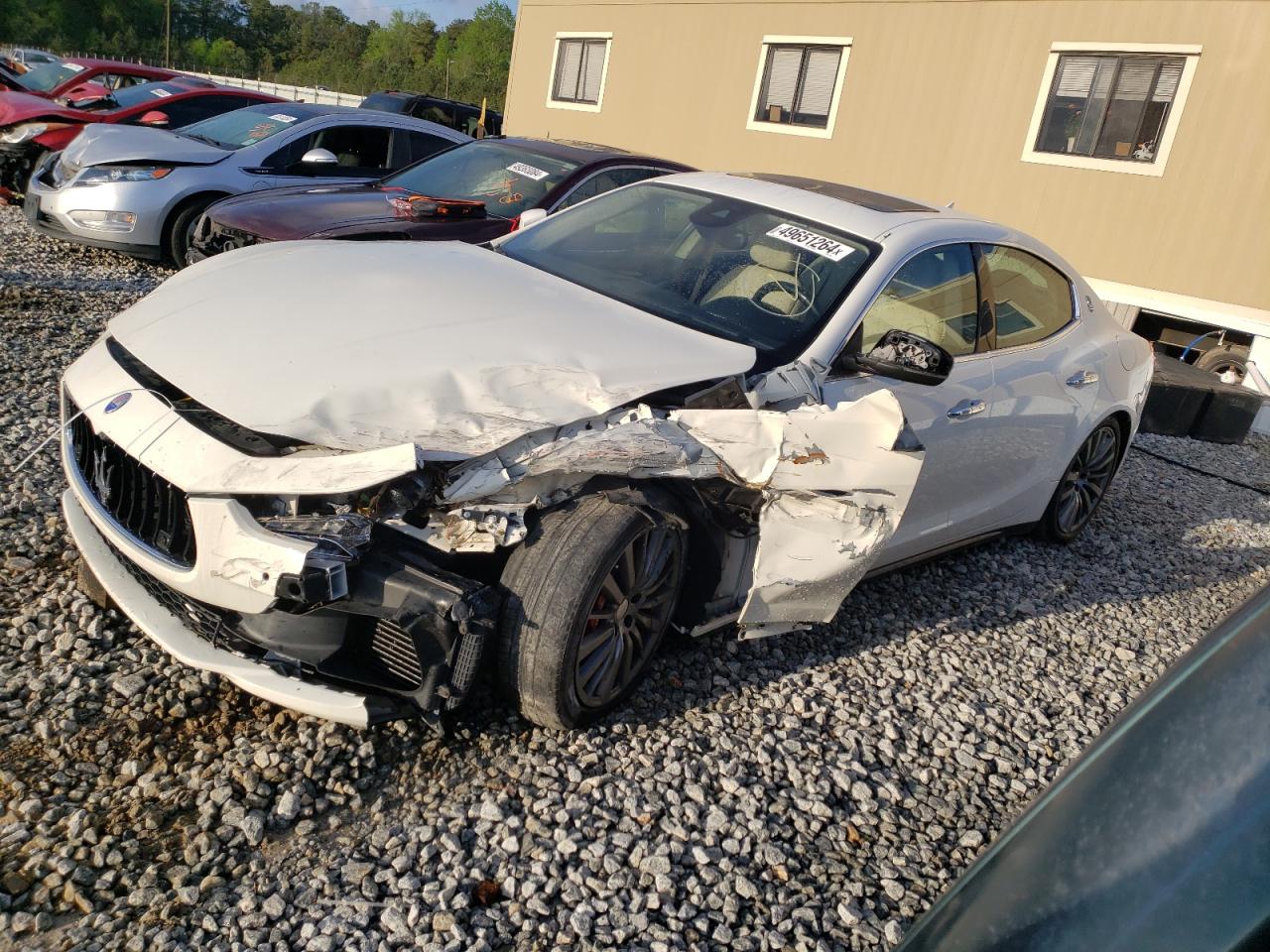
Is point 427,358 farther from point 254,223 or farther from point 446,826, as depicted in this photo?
point 254,223

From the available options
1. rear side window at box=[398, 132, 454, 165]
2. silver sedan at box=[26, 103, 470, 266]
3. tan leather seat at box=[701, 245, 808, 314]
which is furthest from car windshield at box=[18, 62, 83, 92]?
tan leather seat at box=[701, 245, 808, 314]

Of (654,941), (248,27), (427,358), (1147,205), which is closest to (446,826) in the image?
(654,941)

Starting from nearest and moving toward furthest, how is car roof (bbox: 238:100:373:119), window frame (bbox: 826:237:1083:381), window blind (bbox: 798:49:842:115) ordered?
window frame (bbox: 826:237:1083:381) → car roof (bbox: 238:100:373:119) → window blind (bbox: 798:49:842:115)

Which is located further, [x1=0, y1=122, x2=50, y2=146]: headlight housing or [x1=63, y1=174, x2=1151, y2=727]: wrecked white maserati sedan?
[x1=0, y1=122, x2=50, y2=146]: headlight housing

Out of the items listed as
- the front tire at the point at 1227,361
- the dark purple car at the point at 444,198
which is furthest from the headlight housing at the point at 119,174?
the front tire at the point at 1227,361

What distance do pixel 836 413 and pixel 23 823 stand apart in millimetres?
2421

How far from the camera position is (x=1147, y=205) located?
11.0m

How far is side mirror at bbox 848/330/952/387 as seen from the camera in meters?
3.48

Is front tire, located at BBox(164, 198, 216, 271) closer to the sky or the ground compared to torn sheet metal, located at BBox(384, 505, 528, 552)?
→ closer to the ground

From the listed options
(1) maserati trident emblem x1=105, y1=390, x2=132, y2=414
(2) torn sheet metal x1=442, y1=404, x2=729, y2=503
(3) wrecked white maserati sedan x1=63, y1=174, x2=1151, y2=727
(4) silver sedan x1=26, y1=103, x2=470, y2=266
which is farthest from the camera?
(4) silver sedan x1=26, y1=103, x2=470, y2=266

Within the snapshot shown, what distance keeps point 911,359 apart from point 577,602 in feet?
4.94

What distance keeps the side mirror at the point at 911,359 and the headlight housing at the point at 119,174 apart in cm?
656

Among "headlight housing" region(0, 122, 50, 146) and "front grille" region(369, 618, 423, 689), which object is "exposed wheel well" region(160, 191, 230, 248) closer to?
"headlight housing" region(0, 122, 50, 146)

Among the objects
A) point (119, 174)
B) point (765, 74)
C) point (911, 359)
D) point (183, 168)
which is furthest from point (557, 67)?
point (911, 359)
